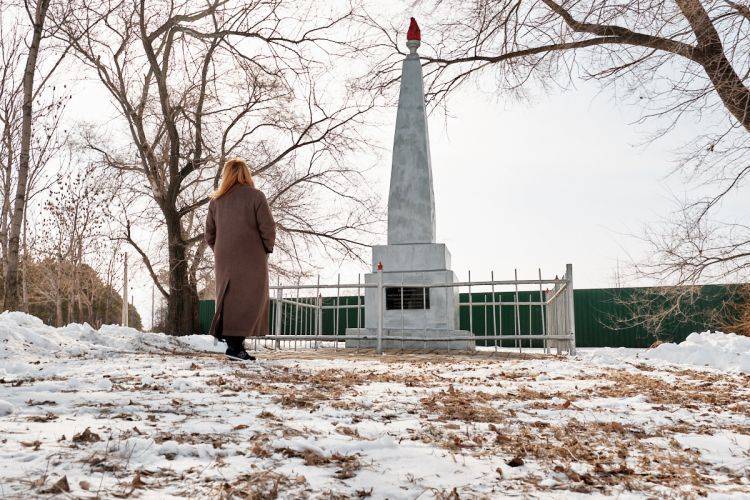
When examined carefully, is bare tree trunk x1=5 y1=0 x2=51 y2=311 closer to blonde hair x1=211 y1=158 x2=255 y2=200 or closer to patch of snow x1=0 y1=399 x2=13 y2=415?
blonde hair x1=211 y1=158 x2=255 y2=200

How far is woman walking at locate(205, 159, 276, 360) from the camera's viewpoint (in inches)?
239

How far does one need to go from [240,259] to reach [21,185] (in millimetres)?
5268

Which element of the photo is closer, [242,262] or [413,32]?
[242,262]

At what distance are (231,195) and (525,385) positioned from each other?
3.55 metres

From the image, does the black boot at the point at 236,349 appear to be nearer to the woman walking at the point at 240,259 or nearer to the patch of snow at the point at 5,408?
the woman walking at the point at 240,259

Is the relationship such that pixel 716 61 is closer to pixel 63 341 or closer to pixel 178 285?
pixel 63 341

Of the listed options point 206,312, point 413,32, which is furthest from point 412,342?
point 206,312

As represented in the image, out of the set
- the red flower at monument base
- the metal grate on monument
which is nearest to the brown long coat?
the metal grate on monument

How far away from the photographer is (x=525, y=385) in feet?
16.6

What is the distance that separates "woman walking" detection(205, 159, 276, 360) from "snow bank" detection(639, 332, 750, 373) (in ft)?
19.9

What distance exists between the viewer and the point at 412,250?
37.6 ft

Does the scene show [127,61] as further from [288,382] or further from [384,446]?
[384,446]

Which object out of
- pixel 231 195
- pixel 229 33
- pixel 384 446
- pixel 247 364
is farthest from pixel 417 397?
pixel 229 33

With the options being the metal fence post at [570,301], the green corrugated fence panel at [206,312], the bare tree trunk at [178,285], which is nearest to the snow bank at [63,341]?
the bare tree trunk at [178,285]
